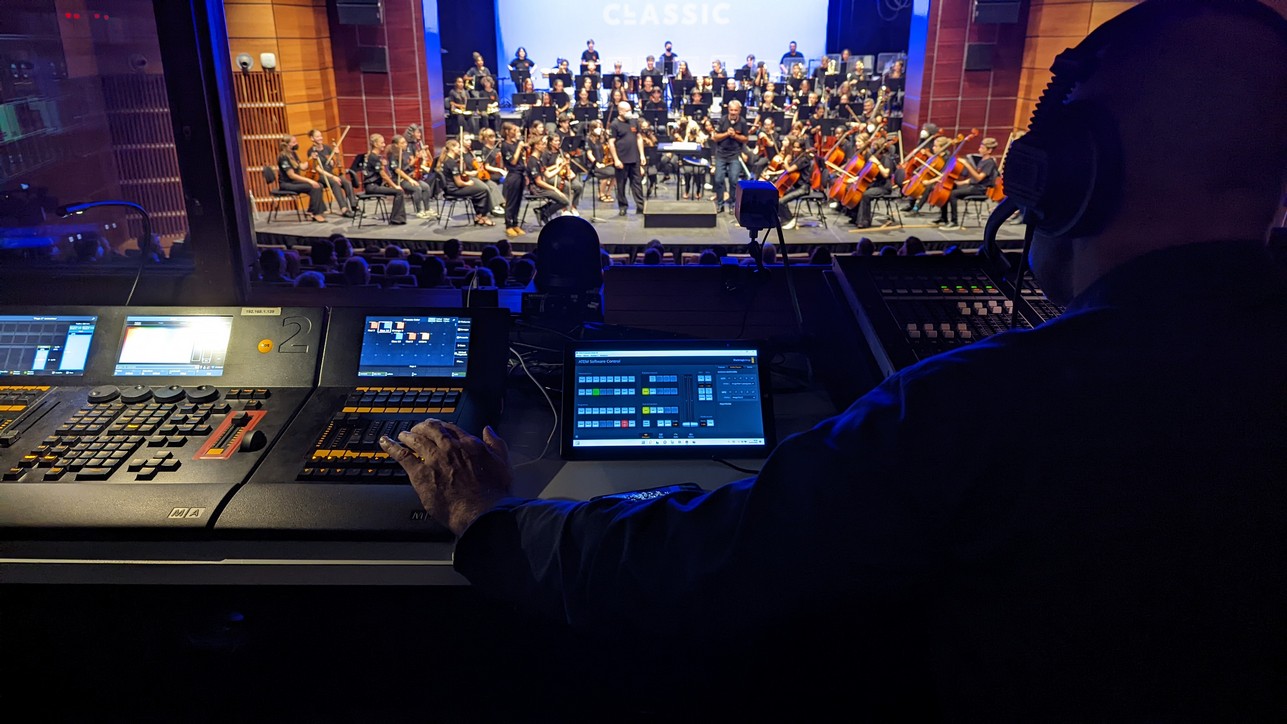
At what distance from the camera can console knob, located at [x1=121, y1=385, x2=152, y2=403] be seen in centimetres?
150

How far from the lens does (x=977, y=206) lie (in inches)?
427

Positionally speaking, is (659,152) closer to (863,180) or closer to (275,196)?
(863,180)

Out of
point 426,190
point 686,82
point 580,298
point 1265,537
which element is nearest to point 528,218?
point 426,190

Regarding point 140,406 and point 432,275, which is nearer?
point 140,406

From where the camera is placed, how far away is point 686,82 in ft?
41.0

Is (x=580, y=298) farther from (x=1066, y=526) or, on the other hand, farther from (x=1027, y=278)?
(x=1066, y=526)

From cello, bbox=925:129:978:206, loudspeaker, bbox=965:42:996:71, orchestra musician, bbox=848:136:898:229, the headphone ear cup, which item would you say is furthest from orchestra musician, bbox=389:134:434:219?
the headphone ear cup

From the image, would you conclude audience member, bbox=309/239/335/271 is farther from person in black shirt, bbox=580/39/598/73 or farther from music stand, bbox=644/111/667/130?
person in black shirt, bbox=580/39/598/73

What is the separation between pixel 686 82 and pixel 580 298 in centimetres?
1129

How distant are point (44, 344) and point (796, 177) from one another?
9.11m

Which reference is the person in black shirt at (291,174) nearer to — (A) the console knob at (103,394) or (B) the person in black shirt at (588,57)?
(B) the person in black shirt at (588,57)

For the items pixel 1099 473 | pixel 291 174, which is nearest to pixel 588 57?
pixel 291 174

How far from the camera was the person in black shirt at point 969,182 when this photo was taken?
989cm

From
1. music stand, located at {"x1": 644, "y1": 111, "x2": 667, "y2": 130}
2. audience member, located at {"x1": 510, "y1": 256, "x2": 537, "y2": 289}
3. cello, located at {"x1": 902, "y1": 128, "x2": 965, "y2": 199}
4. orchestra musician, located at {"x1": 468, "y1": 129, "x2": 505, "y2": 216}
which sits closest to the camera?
audience member, located at {"x1": 510, "y1": 256, "x2": 537, "y2": 289}
